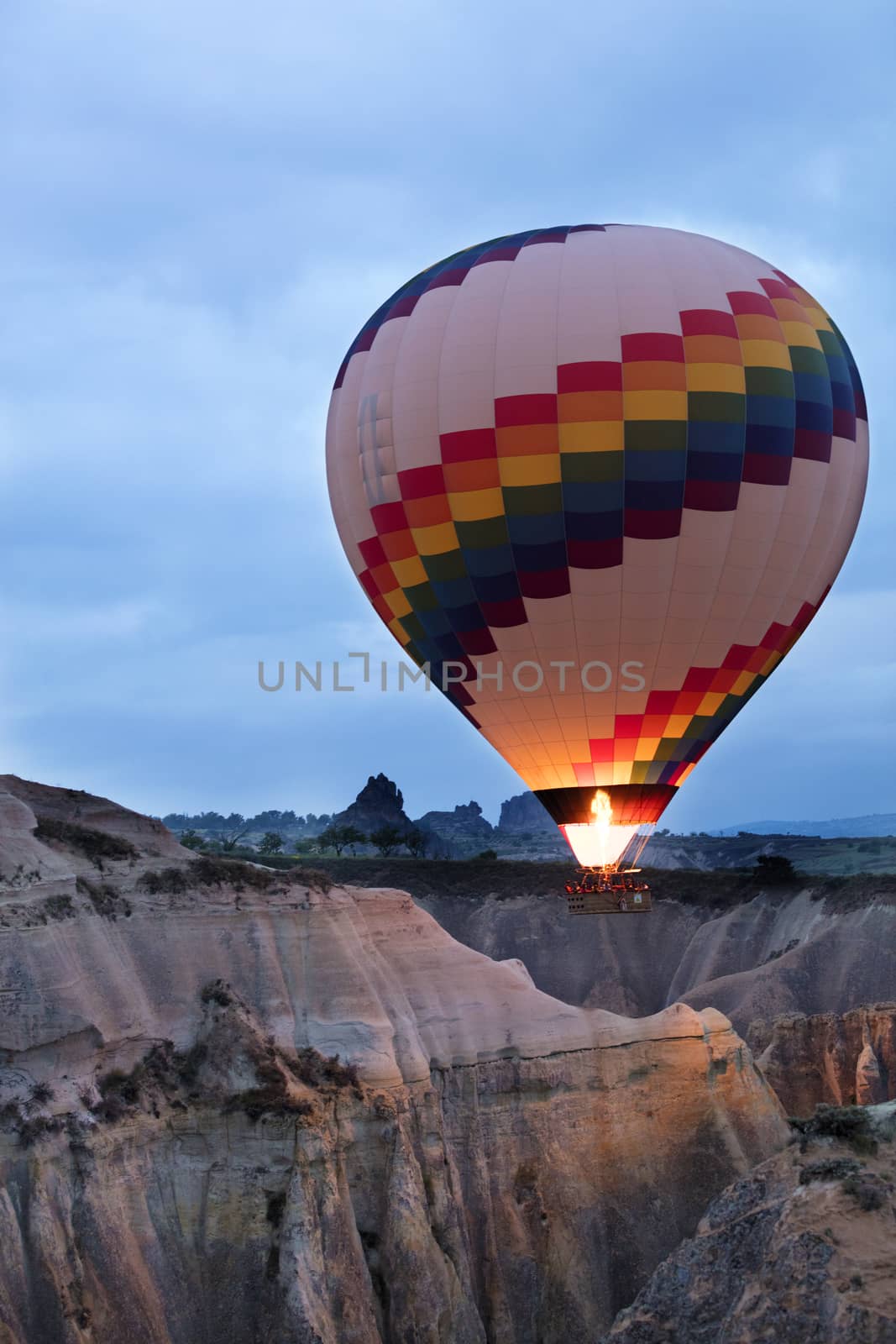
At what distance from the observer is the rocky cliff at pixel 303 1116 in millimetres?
26344

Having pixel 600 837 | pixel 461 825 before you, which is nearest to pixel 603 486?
pixel 600 837

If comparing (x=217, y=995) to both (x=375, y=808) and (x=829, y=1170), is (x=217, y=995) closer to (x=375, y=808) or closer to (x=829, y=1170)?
(x=829, y=1170)

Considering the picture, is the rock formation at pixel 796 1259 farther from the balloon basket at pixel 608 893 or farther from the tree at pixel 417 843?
the tree at pixel 417 843

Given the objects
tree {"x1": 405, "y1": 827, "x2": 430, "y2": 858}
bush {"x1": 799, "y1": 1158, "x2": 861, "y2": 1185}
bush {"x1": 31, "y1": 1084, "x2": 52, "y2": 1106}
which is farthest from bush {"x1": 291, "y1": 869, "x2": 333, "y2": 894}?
tree {"x1": 405, "y1": 827, "x2": 430, "y2": 858}

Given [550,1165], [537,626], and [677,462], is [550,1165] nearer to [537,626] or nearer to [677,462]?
[537,626]

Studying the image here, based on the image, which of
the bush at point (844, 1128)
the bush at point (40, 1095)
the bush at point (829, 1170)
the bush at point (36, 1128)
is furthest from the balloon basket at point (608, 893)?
the bush at point (829, 1170)

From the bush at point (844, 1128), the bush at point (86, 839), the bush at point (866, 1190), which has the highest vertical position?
the bush at point (86, 839)

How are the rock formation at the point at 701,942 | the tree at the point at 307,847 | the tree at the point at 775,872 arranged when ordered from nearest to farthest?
the rock formation at the point at 701,942 < the tree at the point at 775,872 < the tree at the point at 307,847

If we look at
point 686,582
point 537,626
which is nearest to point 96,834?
point 537,626

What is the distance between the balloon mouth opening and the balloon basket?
9.5 inches

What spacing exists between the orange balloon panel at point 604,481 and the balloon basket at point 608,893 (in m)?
1.45

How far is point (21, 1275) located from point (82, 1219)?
1.48m

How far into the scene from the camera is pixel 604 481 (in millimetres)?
33469

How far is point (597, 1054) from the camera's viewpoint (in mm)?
34219
